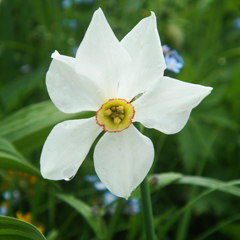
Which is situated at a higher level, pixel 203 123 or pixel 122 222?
pixel 203 123

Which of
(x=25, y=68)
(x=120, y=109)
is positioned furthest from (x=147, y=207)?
(x=25, y=68)

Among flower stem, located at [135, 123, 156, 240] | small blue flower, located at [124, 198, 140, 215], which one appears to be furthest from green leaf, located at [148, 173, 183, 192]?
small blue flower, located at [124, 198, 140, 215]

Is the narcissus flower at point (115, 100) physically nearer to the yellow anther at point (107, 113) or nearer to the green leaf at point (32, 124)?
the yellow anther at point (107, 113)

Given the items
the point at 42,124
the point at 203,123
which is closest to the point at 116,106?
the point at 42,124

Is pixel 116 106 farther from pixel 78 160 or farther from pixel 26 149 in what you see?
pixel 26 149

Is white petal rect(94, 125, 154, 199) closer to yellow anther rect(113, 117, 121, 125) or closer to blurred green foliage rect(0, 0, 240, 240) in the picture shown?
yellow anther rect(113, 117, 121, 125)

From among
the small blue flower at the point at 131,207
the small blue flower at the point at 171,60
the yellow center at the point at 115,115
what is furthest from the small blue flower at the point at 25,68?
the yellow center at the point at 115,115

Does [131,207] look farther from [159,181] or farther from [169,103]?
[169,103]
